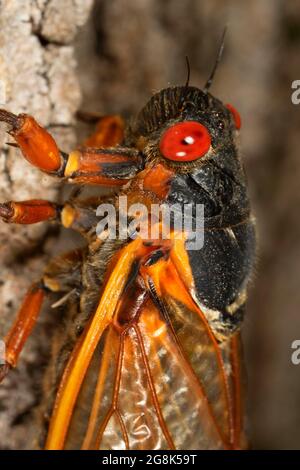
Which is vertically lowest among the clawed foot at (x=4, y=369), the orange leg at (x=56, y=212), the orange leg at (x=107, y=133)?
the clawed foot at (x=4, y=369)

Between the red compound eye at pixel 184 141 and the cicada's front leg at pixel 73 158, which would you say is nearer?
the cicada's front leg at pixel 73 158

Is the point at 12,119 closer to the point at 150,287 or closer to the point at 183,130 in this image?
the point at 183,130

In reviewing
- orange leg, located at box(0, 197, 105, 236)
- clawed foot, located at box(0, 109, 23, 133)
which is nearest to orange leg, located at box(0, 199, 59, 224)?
orange leg, located at box(0, 197, 105, 236)

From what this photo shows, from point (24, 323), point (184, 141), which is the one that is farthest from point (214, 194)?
point (24, 323)

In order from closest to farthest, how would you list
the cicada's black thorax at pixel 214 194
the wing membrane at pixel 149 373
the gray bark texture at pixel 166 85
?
the wing membrane at pixel 149 373, the cicada's black thorax at pixel 214 194, the gray bark texture at pixel 166 85

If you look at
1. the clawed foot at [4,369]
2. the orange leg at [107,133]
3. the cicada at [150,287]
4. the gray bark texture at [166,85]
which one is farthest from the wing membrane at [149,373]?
the orange leg at [107,133]

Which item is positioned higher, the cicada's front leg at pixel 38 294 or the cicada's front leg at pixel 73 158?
the cicada's front leg at pixel 73 158

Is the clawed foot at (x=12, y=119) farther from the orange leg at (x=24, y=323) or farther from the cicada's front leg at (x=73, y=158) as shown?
the orange leg at (x=24, y=323)

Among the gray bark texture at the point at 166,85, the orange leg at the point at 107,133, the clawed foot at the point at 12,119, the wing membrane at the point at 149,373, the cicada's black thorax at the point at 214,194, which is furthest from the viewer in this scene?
the orange leg at the point at 107,133
